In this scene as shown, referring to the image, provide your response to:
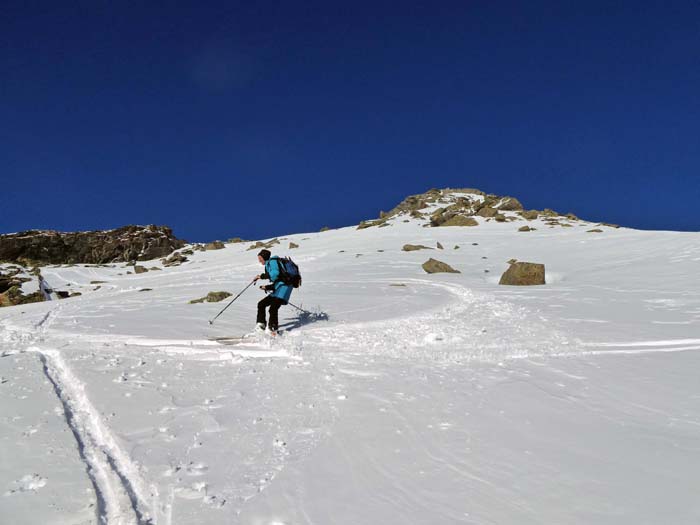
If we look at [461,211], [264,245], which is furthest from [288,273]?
[461,211]

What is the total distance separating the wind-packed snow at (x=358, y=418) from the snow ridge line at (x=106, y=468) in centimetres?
2

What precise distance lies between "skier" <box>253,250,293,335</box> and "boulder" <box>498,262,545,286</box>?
10.5 meters

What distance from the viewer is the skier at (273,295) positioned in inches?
391

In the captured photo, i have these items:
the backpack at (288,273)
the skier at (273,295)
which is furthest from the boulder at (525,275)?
the skier at (273,295)

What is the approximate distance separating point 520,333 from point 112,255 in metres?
47.3

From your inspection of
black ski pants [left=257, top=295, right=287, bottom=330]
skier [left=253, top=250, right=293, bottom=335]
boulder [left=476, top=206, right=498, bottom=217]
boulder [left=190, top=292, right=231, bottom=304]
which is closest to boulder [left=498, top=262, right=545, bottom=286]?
skier [left=253, top=250, right=293, bottom=335]

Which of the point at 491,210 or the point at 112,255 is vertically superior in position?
the point at 491,210

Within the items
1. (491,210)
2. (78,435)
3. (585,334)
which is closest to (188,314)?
(78,435)

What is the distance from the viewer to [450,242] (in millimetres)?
34062

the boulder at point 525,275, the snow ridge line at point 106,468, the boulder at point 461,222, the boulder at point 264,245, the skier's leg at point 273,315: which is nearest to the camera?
the snow ridge line at point 106,468

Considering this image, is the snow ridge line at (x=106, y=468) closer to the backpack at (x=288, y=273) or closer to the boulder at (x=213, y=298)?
the backpack at (x=288, y=273)

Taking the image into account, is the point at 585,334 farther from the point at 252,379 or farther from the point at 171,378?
the point at 171,378

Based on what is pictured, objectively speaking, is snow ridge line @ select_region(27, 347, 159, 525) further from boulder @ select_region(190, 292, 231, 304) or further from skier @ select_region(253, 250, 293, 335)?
boulder @ select_region(190, 292, 231, 304)

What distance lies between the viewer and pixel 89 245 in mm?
46375
